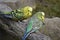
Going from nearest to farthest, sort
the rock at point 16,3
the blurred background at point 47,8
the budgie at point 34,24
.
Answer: the budgie at point 34,24 < the blurred background at point 47,8 < the rock at point 16,3

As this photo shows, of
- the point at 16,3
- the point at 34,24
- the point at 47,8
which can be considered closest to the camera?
the point at 34,24

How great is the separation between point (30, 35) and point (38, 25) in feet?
0.50

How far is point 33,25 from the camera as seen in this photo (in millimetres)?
1542

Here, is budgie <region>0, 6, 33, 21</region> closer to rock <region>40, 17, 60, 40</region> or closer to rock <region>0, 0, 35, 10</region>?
rock <region>40, 17, 60, 40</region>

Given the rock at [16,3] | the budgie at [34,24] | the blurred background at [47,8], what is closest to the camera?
the budgie at [34,24]

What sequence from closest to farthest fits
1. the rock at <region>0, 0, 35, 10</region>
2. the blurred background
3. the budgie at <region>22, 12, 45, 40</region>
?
the budgie at <region>22, 12, 45, 40</region>, the blurred background, the rock at <region>0, 0, 35, 10</region>

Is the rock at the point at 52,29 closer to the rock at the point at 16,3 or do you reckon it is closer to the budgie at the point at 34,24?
the budgie at the point at 34,24

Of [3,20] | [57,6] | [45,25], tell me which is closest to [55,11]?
[57,6]

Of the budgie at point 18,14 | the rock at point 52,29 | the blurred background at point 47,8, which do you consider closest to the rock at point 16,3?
the blurred background at point 47,8

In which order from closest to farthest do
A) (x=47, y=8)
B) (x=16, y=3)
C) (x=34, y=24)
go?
(x=34, y=24) < (x=16, y=3) < (x=47, y=8)

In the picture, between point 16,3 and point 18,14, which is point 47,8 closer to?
point 16,3

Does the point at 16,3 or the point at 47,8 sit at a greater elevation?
the point at 16,3

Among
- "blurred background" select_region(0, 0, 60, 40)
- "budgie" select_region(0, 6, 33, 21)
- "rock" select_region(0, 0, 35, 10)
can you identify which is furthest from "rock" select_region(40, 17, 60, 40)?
"rock" select_region(0, 0, 35, 10)

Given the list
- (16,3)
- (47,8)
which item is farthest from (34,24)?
(47,8)
